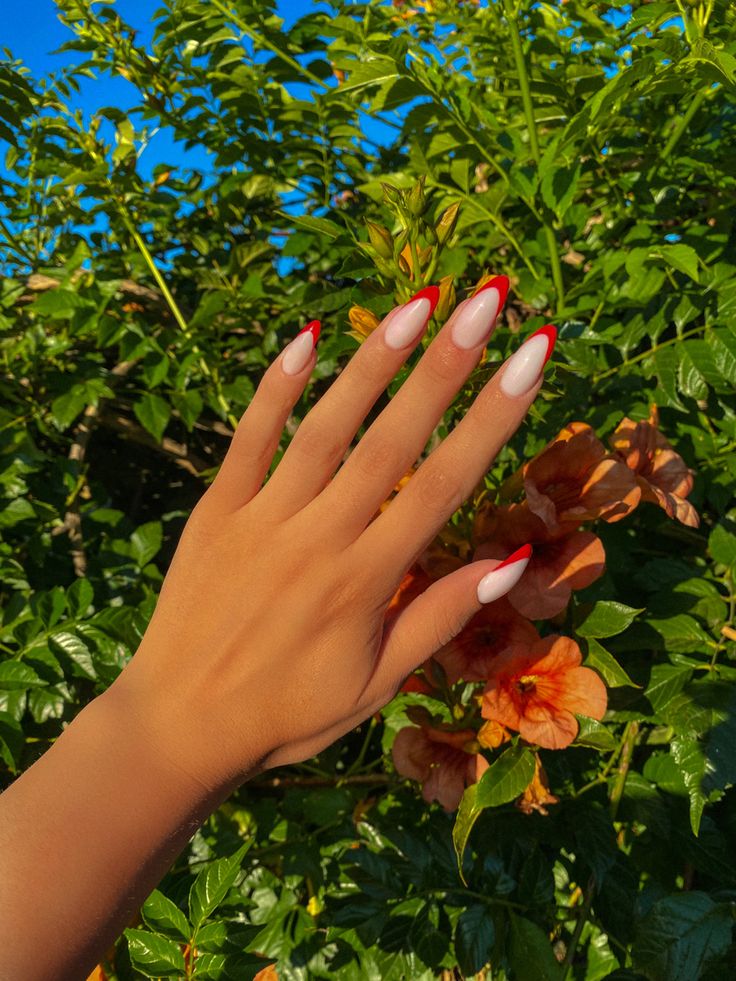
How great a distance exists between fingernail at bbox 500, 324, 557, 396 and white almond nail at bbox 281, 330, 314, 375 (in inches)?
9.8

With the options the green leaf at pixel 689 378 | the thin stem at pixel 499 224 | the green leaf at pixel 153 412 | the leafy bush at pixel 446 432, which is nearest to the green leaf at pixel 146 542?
the leafy bush at pixel 446 432

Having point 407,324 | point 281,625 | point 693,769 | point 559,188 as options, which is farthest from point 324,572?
point 559,188

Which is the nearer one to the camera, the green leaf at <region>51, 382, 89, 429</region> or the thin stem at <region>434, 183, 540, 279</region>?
the thin stem at <region>434, 183, 540, 279</region>

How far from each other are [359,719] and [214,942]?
414 millimetres

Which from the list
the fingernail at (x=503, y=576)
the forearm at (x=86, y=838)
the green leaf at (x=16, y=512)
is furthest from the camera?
the green leaf at (x=16, y=512)

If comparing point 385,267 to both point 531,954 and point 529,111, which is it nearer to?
point 529,111

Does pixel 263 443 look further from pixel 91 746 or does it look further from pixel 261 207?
pixel 261 207

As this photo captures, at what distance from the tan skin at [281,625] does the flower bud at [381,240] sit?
7.1 inches

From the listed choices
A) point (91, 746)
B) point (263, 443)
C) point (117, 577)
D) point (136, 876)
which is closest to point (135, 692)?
point (91, 746)

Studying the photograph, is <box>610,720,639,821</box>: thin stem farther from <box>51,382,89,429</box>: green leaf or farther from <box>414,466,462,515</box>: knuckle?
<box>51,382,89,429</box>: green leaf

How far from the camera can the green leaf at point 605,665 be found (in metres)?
1.22

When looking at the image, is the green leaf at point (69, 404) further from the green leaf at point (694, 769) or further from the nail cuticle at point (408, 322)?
the green leaf at point (694, 769)

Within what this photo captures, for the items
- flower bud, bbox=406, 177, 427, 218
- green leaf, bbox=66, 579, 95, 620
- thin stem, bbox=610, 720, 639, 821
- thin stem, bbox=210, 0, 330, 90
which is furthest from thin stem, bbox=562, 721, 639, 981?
thin stem, bbox=210, 0, 330, 90

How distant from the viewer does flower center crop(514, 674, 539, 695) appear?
4.03 ft
